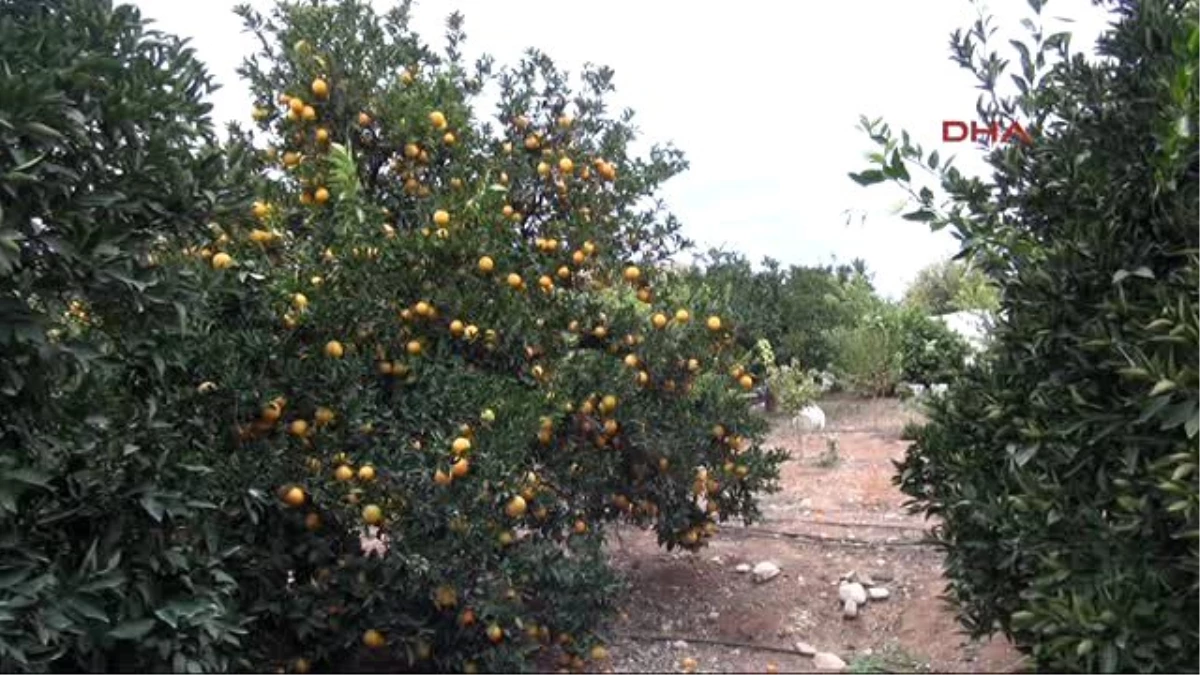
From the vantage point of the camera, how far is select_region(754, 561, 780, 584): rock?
4711 millimetres

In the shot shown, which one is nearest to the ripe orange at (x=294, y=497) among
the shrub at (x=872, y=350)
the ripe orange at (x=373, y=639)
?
the ripe orange at (x=373, y=639)

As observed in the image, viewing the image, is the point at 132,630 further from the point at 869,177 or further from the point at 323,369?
the point at 869,177

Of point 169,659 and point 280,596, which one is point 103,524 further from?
point 280,596

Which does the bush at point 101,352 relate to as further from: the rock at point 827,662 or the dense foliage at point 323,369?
the rock at point 827,662

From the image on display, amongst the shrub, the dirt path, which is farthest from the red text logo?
the shrub

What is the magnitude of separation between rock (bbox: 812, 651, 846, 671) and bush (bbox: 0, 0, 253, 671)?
202cm

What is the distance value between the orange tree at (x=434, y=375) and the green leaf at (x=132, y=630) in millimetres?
451

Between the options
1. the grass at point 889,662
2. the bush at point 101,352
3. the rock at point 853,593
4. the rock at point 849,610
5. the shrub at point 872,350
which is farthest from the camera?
the shrub at point 872,350

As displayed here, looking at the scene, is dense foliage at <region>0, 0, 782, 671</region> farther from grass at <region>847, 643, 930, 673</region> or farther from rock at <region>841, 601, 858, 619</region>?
grass at <region>847, 643, 930, 673</region>

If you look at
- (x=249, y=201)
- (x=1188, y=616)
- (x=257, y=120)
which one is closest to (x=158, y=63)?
(x=249, y=201)

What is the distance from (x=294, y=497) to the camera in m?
2.96

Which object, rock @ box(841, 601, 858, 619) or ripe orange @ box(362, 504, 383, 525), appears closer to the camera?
ripe orange @ box(362, 504, 383, 525)

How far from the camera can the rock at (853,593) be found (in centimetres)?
442

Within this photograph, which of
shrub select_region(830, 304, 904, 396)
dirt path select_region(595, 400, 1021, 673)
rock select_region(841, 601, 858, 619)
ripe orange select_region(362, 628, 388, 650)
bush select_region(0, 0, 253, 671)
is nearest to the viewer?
bush select_region(0, 0, 253, 671)
